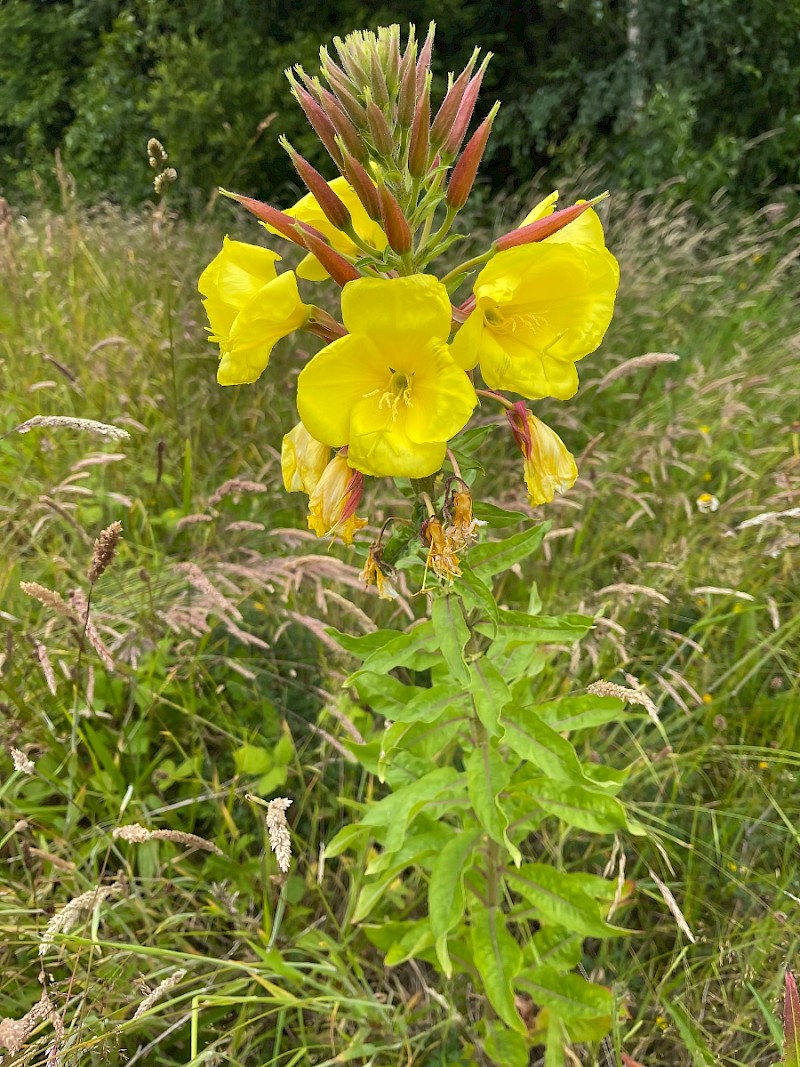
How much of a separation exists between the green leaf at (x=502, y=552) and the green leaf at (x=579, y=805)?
17.0 inches

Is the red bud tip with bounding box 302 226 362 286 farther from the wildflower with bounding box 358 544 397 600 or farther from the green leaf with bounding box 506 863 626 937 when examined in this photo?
the green leaf with bounding box 506 863 626 937

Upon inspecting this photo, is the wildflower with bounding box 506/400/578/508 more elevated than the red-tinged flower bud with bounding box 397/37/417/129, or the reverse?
the red-tinged flower bud with bounding box 397/37/417/129

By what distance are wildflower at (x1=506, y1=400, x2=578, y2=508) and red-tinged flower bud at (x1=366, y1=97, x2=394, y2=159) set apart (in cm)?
46

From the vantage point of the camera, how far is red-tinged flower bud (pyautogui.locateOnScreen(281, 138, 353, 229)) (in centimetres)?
113

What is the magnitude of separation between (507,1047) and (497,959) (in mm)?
216

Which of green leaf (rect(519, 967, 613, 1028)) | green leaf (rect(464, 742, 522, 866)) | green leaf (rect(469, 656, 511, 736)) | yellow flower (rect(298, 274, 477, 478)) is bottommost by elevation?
green leaf (rect(519, 967, 613, 1028))

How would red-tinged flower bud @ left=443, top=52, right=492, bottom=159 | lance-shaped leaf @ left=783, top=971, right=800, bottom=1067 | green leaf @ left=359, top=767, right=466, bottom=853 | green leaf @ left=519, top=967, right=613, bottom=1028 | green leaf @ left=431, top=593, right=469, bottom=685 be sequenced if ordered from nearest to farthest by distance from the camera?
lance-shaped leaf @ left=783, top=971, right=800, bottom=1067
red-tinged flower bud @ left=443, top=52, right=492, bottom=159
green leaf @ left=431, top=593, right=469, bottom=685
green leaf @ left=359, top=767, right=466, bottom=853
green leaf @ left=519, top=967, right=613, bottom=1028

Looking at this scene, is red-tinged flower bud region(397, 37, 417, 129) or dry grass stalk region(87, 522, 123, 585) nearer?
red-tinged flower bud region(397, 37, 417, 129)

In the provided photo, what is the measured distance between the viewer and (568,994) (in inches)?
60.9

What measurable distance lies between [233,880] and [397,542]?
105 cm

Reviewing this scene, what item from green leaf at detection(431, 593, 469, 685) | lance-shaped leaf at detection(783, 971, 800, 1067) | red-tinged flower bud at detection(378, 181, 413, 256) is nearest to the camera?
lance-shaped leaf at detection(783, 971, 800, 1067)

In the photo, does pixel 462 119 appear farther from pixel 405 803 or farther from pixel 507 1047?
pixel 507 1047

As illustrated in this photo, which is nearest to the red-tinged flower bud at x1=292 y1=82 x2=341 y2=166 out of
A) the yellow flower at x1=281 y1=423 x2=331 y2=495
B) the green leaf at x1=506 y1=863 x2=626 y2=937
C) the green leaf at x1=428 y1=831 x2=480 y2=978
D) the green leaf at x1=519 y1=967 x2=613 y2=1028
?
the yellow flower at x1=281 y1=423 x2=331 y2=495

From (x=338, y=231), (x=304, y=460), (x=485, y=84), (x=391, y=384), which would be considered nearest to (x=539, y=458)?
(x=391, y=384)
